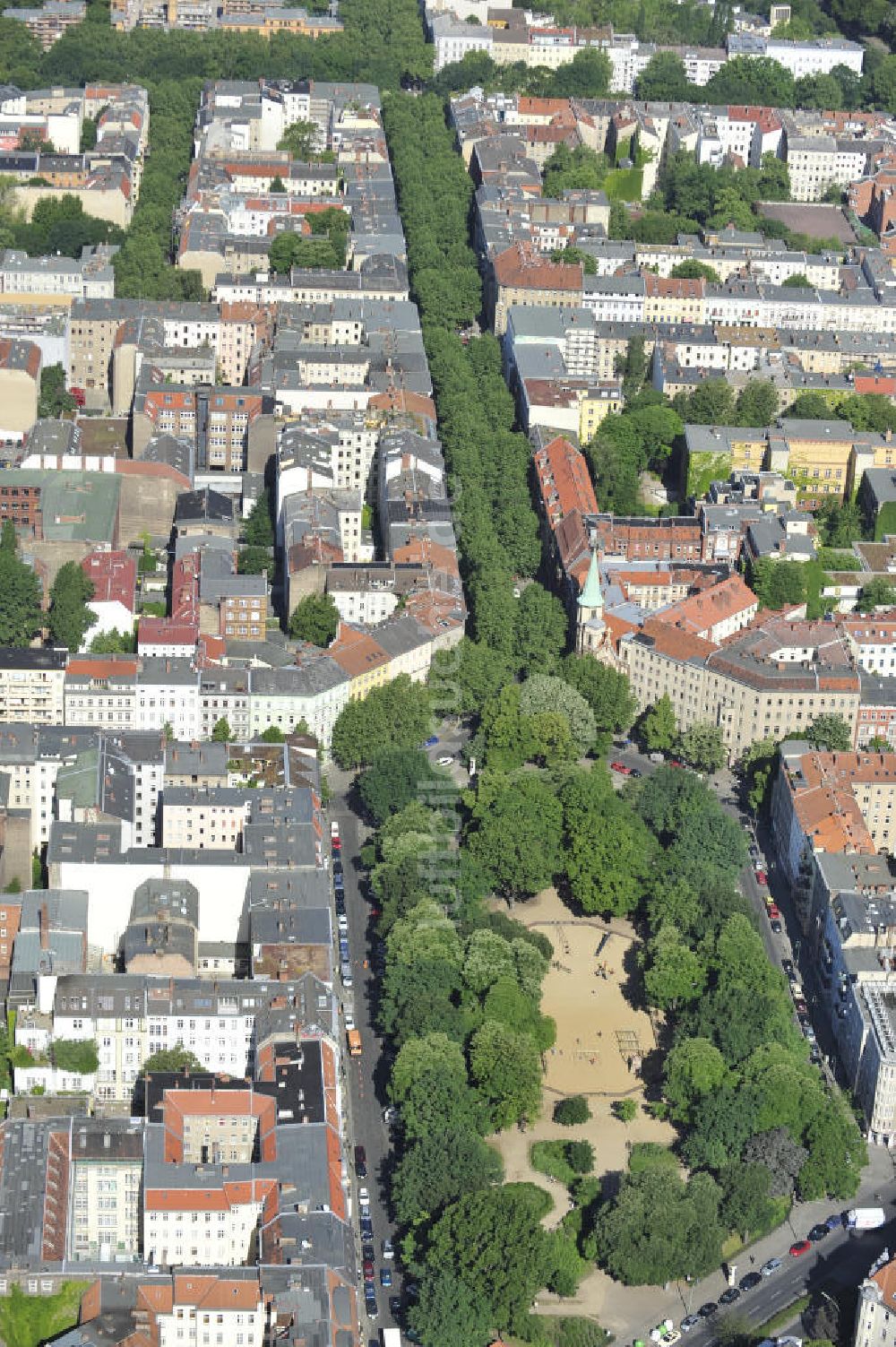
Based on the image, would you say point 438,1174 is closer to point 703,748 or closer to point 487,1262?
point 487,1262

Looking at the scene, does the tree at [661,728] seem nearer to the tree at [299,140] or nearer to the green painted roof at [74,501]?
the green painted roof at [74,501]

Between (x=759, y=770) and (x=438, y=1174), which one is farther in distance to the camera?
(x=759, y=770)

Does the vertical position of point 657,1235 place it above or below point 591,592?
below

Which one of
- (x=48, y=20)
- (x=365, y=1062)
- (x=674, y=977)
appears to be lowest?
(x=365, y=1062)

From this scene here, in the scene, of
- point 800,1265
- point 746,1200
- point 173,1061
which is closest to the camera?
point 800,1265

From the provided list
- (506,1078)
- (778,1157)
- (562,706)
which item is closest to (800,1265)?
(778,1157)

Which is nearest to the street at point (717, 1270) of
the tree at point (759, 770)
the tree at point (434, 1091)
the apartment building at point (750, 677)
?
the tree at point (434, 1091)

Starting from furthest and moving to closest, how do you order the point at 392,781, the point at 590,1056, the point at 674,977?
the point at 392,781 < the point at 674,977 < the point at 590,1056
